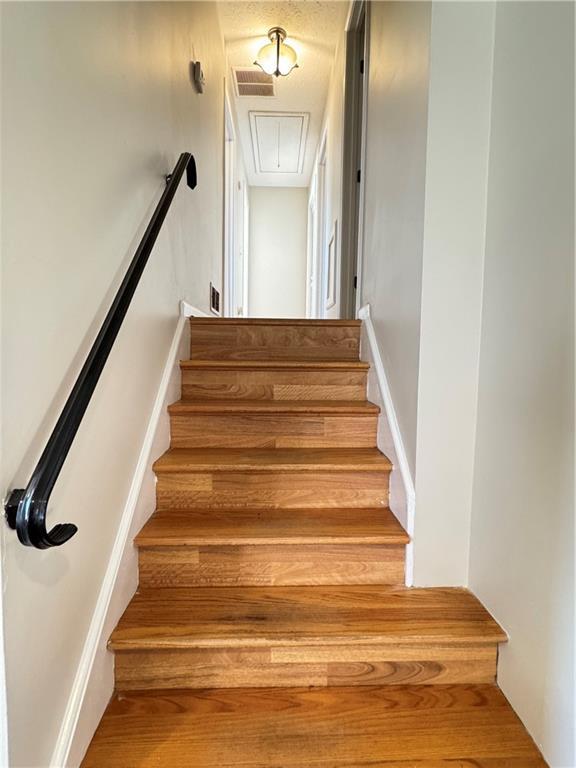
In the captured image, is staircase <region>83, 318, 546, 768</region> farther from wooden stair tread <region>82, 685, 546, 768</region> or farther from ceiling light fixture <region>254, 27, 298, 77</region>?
ceiling light fixture <region>254, 27, 298, 77</region>

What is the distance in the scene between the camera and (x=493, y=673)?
105cm

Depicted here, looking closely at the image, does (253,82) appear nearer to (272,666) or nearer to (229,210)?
(229,210)

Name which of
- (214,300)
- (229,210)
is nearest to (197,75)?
(214,300)

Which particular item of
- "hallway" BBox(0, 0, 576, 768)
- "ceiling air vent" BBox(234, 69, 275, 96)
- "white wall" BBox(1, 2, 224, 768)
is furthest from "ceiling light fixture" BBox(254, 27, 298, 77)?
"white wall" BBox(1, 2, 224, 768)

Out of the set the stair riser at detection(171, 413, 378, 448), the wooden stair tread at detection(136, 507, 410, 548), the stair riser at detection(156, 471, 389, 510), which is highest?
the stair riser at detection(171, 413, 378, 448)

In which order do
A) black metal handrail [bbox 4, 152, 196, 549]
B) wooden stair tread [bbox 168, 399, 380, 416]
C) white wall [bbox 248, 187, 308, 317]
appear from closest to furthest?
1. black metal handrail [bbox 4, 152, 196, 549]
2. wooden stair tread [bbox 168, 399, 380, 416]
3. white wall [bbox 248, 187, 308, 317]

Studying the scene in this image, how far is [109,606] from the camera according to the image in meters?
1.00

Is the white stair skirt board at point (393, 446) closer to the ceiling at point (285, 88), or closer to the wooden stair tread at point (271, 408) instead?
the wooden stair tread at point (271, 408)

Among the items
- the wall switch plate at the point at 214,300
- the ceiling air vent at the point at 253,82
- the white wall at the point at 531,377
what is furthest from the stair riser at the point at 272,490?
the ceiling air vent at the point at 253,82

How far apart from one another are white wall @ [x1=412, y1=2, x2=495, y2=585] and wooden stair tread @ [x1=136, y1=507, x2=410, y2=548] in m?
0.15

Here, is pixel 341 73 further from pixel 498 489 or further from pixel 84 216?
pixel 498 489

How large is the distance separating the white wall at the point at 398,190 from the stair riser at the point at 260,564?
34 centimetres

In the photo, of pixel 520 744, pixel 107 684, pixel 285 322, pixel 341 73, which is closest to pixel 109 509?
pixel 107 684

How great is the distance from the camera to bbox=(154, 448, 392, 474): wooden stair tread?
137 centimetres
